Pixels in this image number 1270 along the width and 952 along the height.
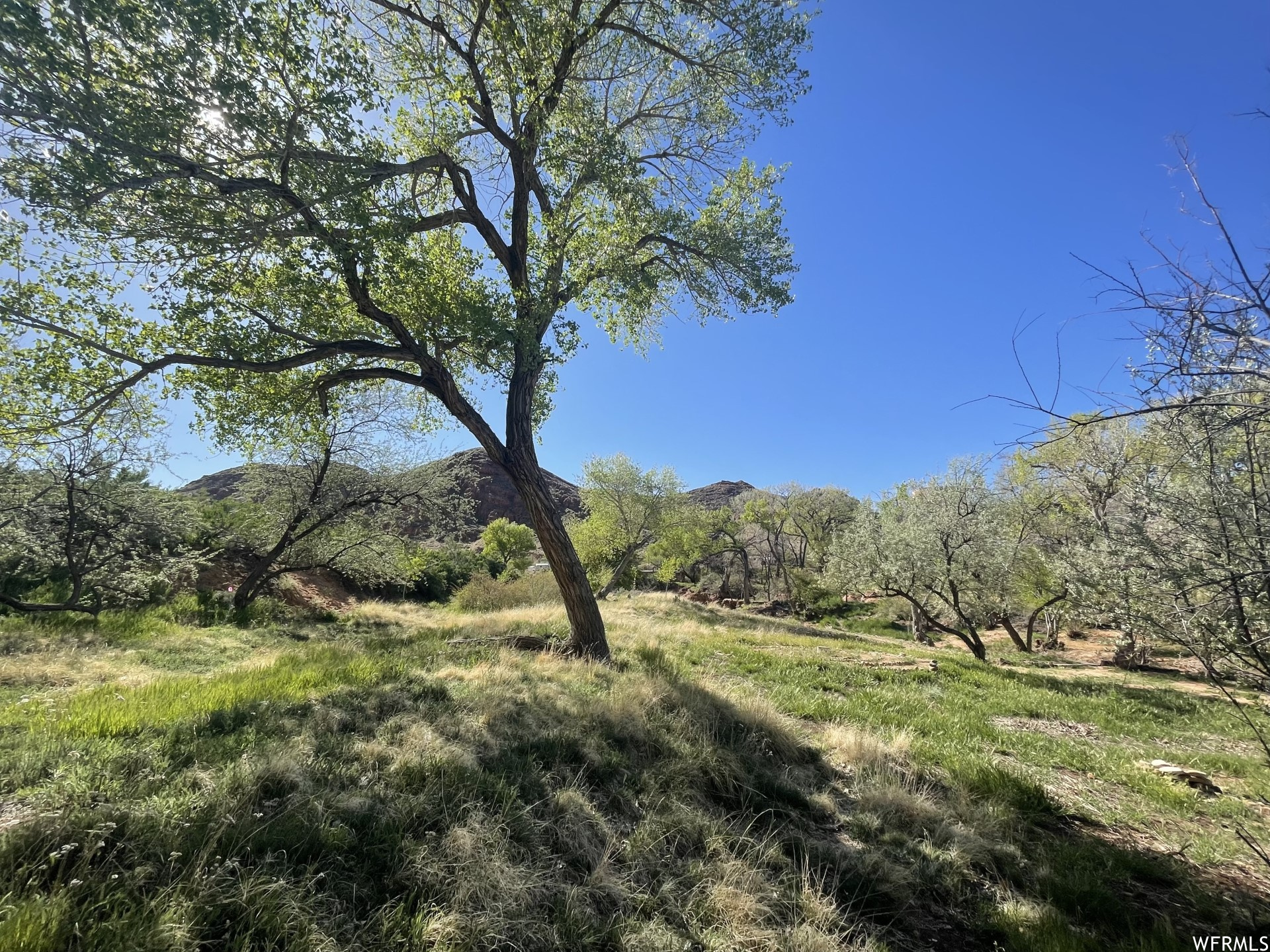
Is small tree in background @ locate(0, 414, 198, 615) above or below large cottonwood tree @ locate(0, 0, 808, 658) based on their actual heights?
below

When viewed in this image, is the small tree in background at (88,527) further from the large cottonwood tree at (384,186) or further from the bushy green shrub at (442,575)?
the bushy green shrub at (442,575)

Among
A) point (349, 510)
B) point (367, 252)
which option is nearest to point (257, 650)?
point (349, 510)

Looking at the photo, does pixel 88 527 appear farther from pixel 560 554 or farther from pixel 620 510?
pixel 620 510

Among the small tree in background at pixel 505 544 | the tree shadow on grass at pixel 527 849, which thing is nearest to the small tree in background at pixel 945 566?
the tree shadow on grass at pixel 527 849

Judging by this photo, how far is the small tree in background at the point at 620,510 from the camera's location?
26.4 metres

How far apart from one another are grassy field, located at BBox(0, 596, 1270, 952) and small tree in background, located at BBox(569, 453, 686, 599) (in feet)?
63.3

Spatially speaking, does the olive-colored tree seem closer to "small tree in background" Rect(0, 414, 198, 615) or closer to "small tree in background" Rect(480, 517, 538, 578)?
"small tree in background" Rect(480, 517, 538, 578)

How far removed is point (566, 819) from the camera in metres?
3.42

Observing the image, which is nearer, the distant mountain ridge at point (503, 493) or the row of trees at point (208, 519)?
the row of trees at point (208, 519)

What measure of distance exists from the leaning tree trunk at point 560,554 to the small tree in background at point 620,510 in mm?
18107

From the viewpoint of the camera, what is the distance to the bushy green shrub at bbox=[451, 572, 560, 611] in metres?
21.7

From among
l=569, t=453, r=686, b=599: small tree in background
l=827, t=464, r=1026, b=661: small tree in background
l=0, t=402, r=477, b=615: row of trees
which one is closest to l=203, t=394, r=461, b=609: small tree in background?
l=0, t=402, r=477, b=615: row of trees

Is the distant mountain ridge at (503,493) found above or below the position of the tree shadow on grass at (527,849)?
above

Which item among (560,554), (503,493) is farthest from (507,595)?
(503,493)
